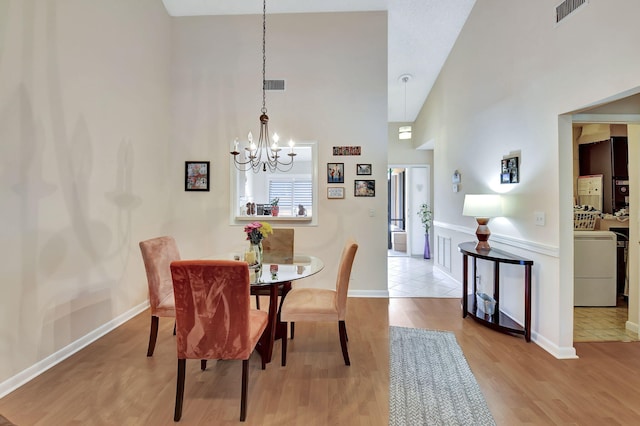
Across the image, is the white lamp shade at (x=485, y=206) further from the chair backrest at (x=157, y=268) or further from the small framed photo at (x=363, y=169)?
the chair backrest at (x=157, y=268)

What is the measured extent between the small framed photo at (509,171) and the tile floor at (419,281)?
5.84ft

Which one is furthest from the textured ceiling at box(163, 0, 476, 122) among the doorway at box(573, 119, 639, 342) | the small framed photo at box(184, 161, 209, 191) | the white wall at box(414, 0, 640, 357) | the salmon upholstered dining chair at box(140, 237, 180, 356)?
the salmon upholstered dining chair at box(140, 237, 180, 356)

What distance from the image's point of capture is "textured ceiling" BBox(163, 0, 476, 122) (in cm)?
387

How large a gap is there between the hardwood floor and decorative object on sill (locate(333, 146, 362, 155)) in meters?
2.34

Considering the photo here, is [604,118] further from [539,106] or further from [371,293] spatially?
[371,293]

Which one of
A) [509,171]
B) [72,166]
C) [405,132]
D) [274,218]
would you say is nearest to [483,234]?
[509,171]

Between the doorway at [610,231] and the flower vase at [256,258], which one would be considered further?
the doorway at [610,231]

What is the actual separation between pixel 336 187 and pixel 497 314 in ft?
7.82

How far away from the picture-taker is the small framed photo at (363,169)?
3.98 m

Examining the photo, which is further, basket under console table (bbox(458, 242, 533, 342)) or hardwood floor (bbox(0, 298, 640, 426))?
basket under console table (bbox(458, 242, 533, 342))

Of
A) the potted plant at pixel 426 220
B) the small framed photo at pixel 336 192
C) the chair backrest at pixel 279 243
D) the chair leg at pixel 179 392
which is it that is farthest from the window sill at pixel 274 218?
the potted plant at pixel 426 220

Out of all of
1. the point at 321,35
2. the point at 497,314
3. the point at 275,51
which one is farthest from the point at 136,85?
the point at 497,314

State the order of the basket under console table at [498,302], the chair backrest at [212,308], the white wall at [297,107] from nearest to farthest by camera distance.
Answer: the chair backrest at [212,308] → the basket under console table at [498,302] → the white wall at [297,107]

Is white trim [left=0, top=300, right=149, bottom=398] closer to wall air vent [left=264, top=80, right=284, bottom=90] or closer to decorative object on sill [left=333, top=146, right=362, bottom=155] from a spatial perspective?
decorative object on sill [left=333, top=146, right=362, bottom=155]
